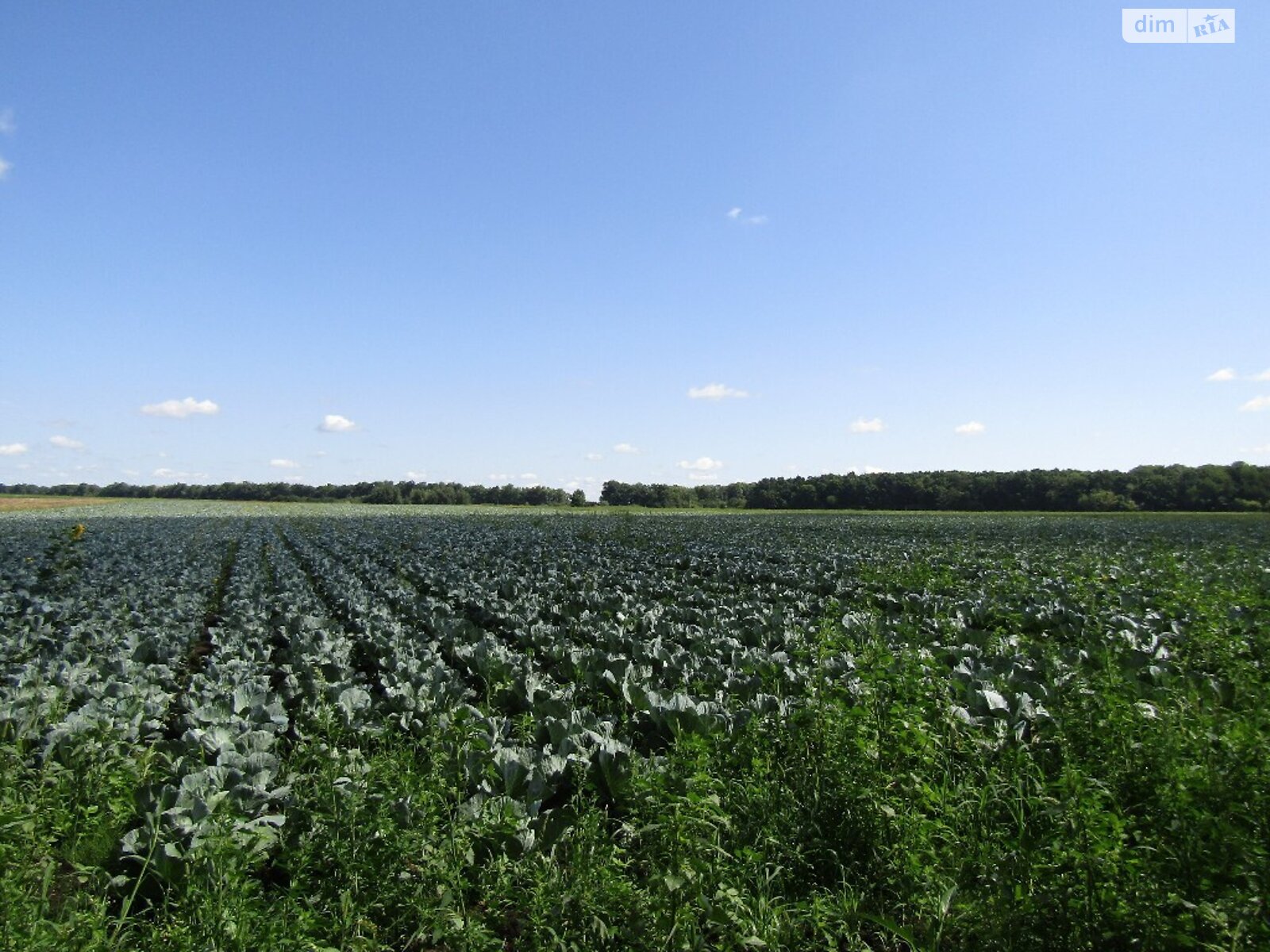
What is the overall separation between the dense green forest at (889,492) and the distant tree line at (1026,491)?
0.32ft

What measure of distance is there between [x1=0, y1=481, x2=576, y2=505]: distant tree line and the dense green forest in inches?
7.4

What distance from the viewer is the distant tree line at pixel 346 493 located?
102 metres

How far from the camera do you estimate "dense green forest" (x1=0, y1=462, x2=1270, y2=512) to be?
71.3 m

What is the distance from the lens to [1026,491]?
78312 millimetres

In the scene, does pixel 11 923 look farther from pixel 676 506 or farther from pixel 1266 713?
pixel 676 506

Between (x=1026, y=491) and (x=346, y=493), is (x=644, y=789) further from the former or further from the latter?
(x=346, y=493)

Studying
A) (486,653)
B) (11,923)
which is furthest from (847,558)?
(11,923)

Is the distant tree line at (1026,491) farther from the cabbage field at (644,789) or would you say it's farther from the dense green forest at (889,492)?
the cabbage field at (644,789)

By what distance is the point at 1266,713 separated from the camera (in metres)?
4.18

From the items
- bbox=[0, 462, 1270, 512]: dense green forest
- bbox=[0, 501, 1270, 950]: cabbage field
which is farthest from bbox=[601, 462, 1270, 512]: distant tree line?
bbox=[0, 501, 1270, 950]: cabbage field

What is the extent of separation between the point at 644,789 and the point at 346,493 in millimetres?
116317

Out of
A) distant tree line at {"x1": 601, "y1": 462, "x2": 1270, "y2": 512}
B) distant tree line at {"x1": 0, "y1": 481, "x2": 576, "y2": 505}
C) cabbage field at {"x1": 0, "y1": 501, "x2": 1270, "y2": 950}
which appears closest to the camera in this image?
cabbage field at {"x1": 0, "y1": 501, "x2": 1270, "y2": 950}

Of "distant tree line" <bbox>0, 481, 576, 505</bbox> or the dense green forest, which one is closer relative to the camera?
the dense green forest

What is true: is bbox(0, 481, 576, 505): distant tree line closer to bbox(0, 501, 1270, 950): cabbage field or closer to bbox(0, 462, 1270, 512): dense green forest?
bbox(0, 462, 1270, 512): dense green forest
